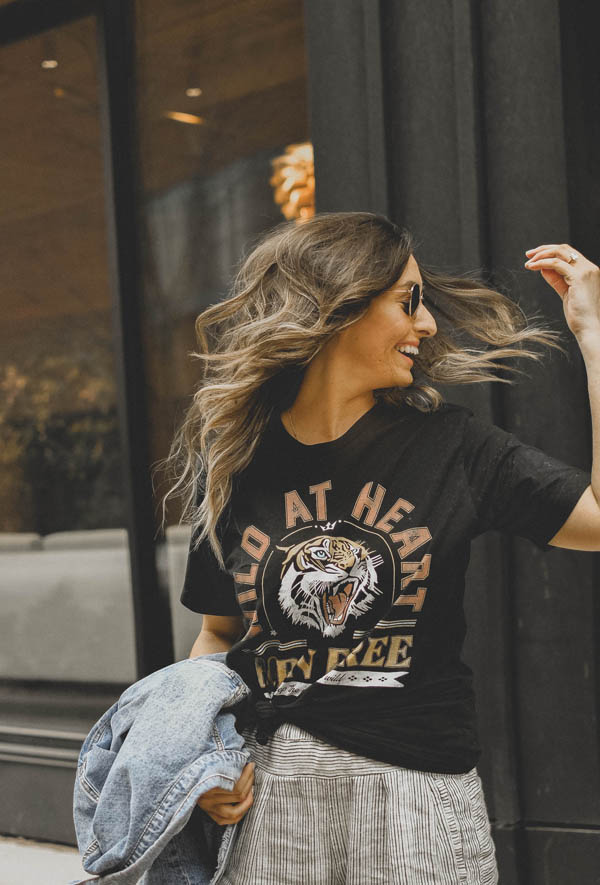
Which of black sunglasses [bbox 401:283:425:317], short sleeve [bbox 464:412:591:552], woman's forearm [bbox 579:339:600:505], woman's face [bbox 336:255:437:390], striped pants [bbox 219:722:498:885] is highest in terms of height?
black sunglasses [bbox 401:283:425:317]

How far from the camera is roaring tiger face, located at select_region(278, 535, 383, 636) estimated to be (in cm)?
191

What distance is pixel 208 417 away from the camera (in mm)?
2180

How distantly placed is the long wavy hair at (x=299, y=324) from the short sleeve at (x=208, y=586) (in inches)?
1.6

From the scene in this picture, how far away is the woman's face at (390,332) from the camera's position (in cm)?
201

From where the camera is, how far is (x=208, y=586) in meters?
2.24

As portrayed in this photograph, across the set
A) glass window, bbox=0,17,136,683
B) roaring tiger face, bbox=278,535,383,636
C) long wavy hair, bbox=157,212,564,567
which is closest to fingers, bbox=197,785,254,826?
roaring tiger face, bbox=278,535,383,636

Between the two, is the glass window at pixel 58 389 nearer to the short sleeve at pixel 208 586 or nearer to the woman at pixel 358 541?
the short sleeve at pixel 208 586

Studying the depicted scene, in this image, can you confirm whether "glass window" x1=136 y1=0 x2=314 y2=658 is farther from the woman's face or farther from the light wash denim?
the light wash denim

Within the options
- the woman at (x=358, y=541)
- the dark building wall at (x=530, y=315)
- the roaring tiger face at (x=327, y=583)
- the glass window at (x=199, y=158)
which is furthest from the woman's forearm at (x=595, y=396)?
the glass window at (x=199, y=158)

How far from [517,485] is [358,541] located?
330mm

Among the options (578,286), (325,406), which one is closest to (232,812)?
(325,406)

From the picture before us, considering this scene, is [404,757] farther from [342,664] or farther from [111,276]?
[111,276]

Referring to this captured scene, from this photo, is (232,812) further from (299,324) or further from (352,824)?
(299,324)

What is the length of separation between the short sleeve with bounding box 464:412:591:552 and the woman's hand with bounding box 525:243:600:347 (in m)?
0.25
